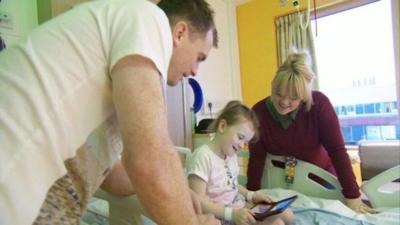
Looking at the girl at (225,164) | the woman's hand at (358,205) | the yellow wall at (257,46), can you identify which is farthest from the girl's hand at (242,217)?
the yellow wall at (257,46)

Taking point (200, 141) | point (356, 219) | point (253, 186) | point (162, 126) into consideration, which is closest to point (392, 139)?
point (200, 141)

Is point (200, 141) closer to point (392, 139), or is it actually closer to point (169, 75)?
point (392, 139)

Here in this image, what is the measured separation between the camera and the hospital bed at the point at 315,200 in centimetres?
98

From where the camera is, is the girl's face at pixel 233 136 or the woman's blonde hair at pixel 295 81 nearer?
the girl's face at pixel 233 136

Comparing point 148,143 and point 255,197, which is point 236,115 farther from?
point 148,143

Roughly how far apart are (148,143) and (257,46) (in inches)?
138

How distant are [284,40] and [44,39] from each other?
3253 mm

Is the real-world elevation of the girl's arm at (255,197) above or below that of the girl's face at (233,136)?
below

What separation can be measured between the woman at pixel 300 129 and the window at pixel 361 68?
196cm

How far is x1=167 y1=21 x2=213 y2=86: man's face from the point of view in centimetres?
70

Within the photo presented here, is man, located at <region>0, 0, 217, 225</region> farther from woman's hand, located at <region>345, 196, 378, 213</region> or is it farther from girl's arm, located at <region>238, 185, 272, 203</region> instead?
woman's hand, located at <region>345, 196, 378, 213</region>

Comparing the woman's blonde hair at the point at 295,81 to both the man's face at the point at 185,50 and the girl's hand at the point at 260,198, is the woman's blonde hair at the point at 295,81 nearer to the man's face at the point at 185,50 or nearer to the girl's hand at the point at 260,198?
the girl's hand at the point at 260,198

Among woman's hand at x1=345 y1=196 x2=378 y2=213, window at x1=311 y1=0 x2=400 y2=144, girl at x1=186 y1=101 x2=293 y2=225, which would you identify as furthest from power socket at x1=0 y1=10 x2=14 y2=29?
window at x1=311 y1=0 x2=400 y2=144

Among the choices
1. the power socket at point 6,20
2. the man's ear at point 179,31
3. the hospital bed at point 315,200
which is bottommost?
the hospital bed at point 315,200
